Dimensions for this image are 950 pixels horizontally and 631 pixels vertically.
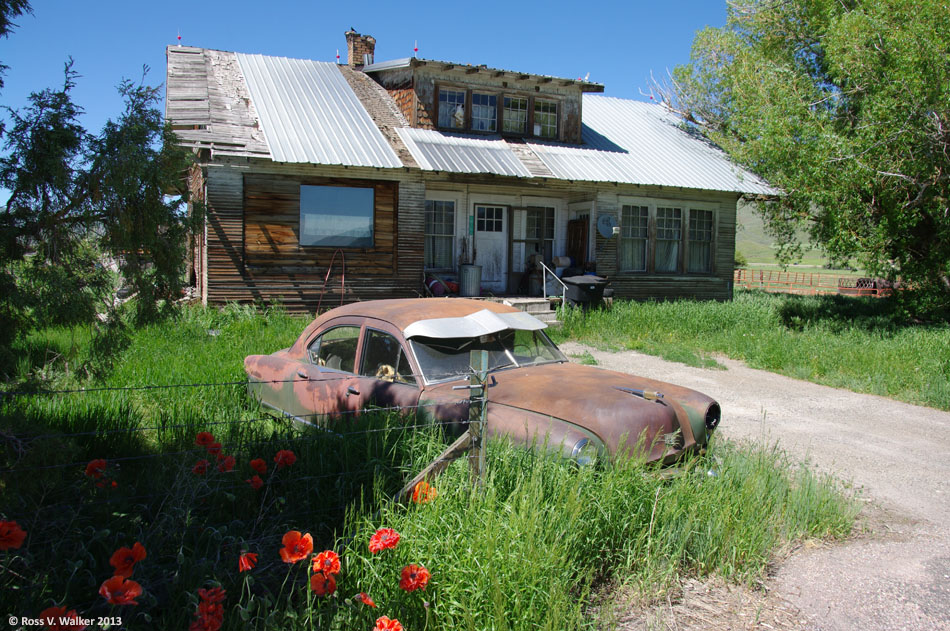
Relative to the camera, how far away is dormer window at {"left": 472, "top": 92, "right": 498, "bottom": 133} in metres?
16.8

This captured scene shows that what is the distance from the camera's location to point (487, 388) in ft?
15.1

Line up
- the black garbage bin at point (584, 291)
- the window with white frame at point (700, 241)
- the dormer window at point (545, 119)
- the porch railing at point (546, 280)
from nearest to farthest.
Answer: the black garbage bin at point (584, 291) < the porch railing at point (546, 280) < the dormer window at point (545, 119) < the window with white frame at point (700, 241)

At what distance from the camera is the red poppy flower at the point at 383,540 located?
9.78 feet

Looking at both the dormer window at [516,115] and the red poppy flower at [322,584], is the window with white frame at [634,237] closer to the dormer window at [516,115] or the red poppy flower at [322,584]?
the dormer window at [516,115]

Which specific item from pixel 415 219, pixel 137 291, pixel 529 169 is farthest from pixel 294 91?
pixel 137 291

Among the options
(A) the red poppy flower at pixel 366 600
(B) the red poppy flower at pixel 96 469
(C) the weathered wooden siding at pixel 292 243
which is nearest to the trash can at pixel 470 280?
(C) the weathered wooden siding at pixel 292 243

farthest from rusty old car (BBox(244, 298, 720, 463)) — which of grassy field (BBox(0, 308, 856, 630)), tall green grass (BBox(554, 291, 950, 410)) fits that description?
tall green grass (BBox(554, 291, 950, 410))

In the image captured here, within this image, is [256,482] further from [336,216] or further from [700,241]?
[700,241]

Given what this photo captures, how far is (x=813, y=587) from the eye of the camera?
12.8 ft

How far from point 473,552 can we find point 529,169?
Result: 504 inches

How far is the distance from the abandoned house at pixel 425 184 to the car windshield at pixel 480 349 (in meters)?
7.95

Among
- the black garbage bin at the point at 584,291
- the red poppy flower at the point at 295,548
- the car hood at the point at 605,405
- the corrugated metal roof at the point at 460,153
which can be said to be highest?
the corrugated metal roof at the point at 460,153

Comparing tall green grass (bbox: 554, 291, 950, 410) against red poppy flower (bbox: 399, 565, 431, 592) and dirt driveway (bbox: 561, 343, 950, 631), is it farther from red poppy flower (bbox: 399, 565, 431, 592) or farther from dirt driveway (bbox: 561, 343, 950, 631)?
red poppy flower (bbox: 399, 565, 431, 592)

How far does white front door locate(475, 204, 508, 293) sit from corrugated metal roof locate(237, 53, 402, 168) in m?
3.31
